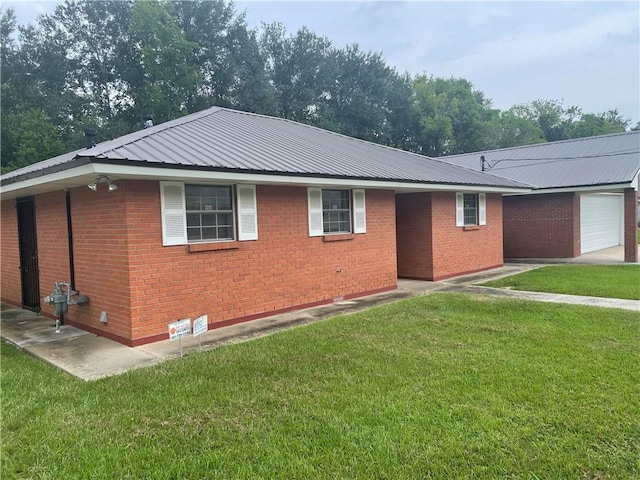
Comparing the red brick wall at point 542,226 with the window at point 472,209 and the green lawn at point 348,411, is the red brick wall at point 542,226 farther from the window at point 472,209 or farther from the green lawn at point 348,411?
the green lawn at point 348,411

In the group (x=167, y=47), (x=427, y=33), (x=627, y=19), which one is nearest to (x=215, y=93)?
(x=167, y=47)

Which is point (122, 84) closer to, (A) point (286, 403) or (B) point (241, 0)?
(B) point (241, 0)

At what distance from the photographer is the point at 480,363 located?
519 centimetres

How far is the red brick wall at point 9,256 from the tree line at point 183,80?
46.5ft

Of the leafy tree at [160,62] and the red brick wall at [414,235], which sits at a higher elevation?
the leafy tree at [160,62]

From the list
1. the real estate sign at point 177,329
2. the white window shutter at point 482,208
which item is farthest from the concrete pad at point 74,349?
the white window shutter at point 482,208

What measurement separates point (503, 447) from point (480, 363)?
6.15 ft

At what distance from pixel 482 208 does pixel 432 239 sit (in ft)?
9.82

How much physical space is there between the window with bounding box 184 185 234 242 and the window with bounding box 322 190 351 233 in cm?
234

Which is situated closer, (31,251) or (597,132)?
(31,251)

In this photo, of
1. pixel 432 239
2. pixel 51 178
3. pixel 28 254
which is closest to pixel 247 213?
pixel 51 178

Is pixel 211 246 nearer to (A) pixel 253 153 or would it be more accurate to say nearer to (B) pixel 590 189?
(A) pixel 253 153

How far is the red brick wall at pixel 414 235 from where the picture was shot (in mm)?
12211

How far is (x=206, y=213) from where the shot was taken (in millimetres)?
7422
